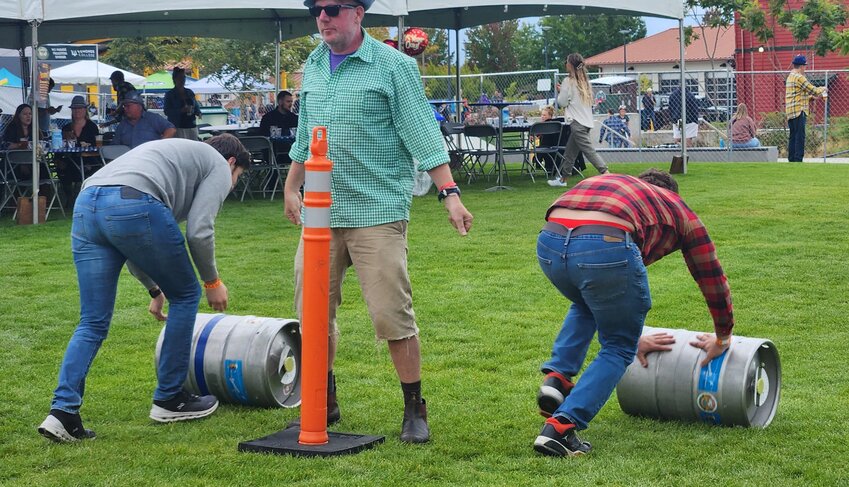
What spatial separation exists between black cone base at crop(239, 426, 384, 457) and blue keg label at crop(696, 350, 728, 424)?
4.52 ft

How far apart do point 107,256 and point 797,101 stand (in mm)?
17560

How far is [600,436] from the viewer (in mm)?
4863

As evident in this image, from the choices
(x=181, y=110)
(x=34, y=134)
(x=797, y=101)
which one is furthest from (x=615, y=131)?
(x=34, y=134)

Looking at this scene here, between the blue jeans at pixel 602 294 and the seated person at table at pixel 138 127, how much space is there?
1162cm

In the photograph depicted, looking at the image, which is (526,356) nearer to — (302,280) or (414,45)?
(302,280)

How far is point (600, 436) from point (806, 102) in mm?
16782

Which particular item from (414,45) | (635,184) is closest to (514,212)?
(414,45)

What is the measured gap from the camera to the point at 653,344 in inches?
194

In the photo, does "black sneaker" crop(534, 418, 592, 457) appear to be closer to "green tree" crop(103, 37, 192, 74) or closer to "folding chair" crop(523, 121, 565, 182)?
"folding chair" crop(523, 121, 565, 182)

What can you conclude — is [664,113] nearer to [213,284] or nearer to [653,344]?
[653,344]

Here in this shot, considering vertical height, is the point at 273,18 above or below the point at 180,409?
above

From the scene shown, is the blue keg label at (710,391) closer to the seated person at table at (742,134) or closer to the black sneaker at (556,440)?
the black sneaker at (556,440)

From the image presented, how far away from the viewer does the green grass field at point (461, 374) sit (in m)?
4.35

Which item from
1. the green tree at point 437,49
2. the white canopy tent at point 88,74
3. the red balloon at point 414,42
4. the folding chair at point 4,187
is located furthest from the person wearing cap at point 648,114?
the green tree at point 437,49
